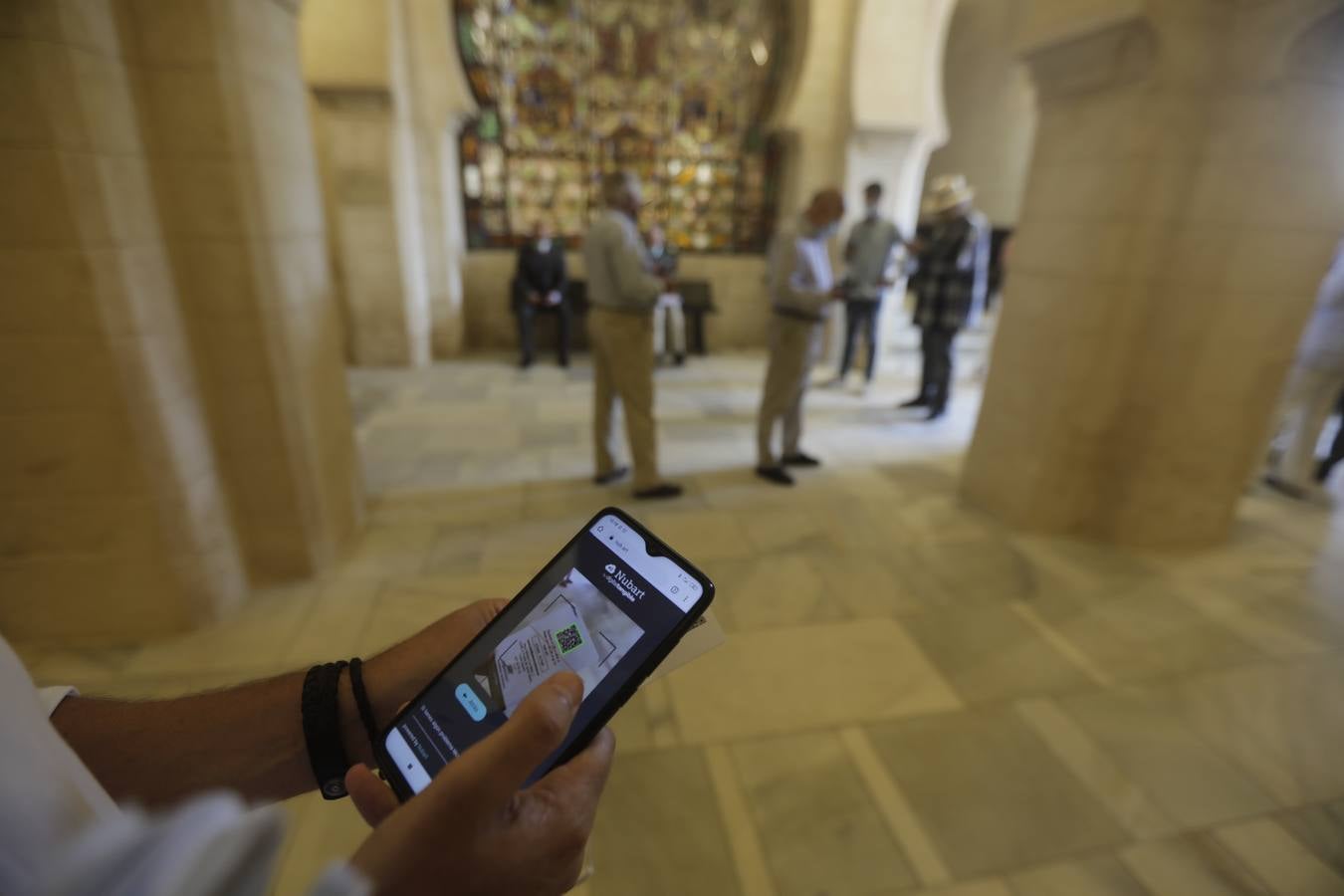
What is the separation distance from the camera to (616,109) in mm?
7824

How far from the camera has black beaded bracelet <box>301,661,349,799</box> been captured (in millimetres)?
993

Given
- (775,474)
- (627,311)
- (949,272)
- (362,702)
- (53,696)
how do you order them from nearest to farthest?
(53,696) < (362,702) < (627,311) < (775,474) < (949,272)

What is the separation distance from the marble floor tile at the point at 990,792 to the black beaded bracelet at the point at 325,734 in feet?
5.35

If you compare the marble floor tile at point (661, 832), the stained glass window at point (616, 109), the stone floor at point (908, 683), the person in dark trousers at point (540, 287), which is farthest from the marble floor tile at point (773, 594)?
the stained glass window at point (616, 109)

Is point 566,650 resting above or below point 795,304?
below

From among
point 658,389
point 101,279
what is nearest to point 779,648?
point 101,279

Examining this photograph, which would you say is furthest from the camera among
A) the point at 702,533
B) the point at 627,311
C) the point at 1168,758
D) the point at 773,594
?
the point at 627,311

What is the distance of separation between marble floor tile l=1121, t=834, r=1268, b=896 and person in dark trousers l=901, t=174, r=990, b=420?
14.3 feet

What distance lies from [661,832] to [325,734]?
1.16 metres

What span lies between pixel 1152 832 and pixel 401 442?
4.80m

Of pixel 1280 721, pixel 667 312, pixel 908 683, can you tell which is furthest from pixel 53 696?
pixel 667 312

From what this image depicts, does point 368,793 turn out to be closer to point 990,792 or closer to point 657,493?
point 990,792

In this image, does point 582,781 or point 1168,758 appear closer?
point 582,781

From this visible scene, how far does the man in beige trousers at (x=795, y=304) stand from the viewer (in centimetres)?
392
